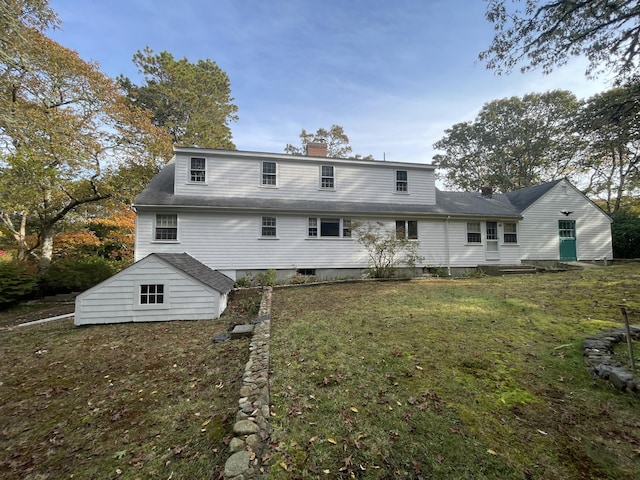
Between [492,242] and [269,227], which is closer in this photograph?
[269,227]

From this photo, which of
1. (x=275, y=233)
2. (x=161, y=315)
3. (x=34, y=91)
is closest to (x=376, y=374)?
(x=161, y=315)

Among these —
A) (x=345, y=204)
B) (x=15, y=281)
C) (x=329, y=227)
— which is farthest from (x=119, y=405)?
(x=15, y=281)

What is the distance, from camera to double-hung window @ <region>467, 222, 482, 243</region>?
1418 centimetres

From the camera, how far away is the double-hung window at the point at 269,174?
13109mm

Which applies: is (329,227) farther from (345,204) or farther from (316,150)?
(316,150)

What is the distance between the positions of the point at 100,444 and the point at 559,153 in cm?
3549

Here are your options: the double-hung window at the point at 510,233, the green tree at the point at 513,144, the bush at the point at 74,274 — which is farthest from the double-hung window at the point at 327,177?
the green tree at the point at 513,144

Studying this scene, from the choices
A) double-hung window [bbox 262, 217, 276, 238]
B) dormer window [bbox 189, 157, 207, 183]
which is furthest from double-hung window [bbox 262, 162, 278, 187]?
dormer window [bbox 189, 157, 207, 183]

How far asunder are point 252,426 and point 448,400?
2.21 meters

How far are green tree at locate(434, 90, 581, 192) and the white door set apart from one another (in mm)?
17454

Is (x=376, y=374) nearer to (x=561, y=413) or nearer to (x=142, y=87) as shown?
(x=561, y=413)

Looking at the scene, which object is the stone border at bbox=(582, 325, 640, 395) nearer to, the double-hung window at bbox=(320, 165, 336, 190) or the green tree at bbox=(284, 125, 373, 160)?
the double-hung window at bbox=(320, 165, 336, 190)

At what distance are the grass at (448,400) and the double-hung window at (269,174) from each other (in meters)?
8.63

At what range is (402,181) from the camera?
1445cm
